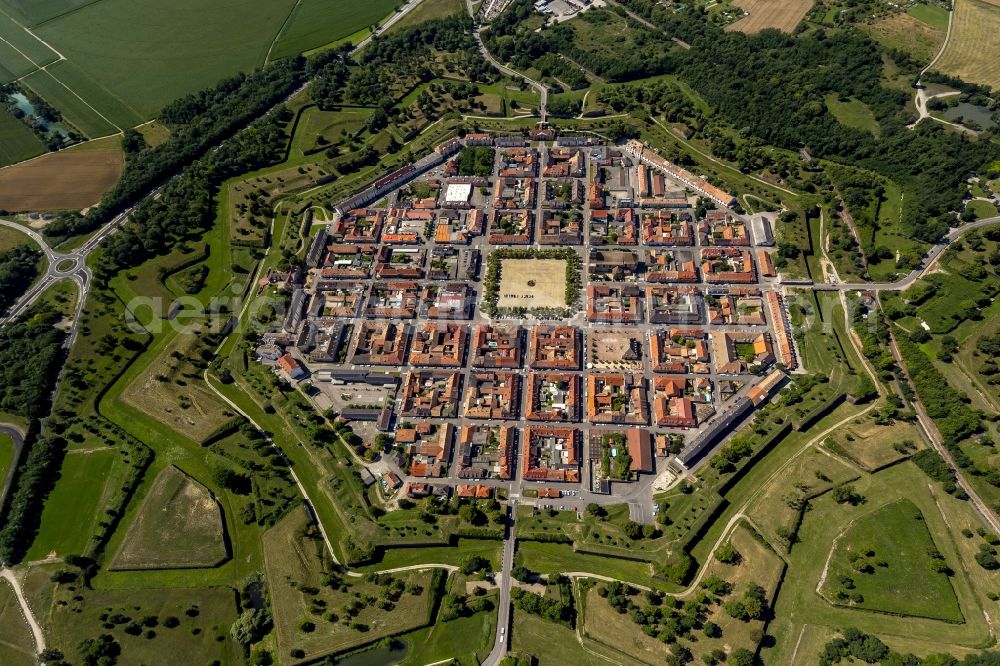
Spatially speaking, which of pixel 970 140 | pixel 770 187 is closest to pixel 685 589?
pixel 770 187

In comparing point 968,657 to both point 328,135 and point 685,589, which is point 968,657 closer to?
point 685,589

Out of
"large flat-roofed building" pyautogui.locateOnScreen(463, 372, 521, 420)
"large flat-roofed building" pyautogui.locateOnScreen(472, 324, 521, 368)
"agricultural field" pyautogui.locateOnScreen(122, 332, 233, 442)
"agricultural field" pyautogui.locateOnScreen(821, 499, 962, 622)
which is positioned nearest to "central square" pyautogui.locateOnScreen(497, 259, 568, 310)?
"large flat-roofed building" pyautogui.locateOnScreen(472, 324, 521, 368)

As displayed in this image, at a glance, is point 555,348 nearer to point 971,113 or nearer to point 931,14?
point 971,113

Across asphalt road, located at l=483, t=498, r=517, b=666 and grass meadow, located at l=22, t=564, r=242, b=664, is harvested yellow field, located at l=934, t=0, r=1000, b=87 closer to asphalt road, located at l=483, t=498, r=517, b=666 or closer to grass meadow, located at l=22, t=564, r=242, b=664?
asphalt road, located at l=483, t=498, r=517, b=666

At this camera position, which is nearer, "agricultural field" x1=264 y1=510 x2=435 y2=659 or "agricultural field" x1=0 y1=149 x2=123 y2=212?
"agricultural field" x1=264 y1=510 x2=435 y2=659

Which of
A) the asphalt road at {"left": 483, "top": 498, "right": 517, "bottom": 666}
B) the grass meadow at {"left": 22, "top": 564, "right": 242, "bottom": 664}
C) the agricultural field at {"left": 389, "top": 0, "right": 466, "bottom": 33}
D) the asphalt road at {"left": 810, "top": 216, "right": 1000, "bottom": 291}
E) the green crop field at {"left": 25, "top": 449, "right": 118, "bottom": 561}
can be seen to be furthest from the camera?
the agricultural field at {"left": 389, "top": 0, "right": 466, "bottom": 33}

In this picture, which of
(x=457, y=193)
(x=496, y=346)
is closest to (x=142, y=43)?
(x=457, y=193)
